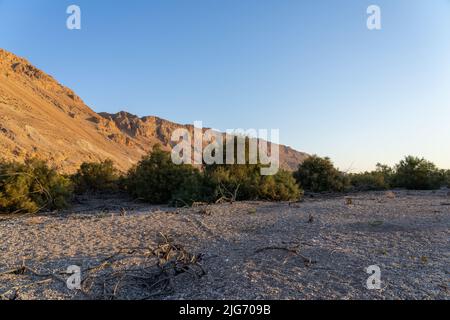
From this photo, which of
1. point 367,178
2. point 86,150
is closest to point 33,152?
point 86,150

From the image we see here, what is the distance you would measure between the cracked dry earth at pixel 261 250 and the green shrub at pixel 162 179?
143 inches

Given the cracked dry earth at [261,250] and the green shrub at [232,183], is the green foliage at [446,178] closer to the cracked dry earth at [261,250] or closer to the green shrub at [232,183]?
the cracked dry earth at [261,250]

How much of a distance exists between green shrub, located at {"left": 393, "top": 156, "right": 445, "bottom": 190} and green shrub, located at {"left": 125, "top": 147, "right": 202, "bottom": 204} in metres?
10.3

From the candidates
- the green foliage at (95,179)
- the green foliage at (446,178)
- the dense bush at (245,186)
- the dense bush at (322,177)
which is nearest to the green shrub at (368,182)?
the dense bush at (322,177)

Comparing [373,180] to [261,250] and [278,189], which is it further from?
[261,250]

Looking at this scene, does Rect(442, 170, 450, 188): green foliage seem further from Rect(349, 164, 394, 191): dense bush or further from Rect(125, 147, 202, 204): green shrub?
Rect(125, 147, 202, 204): green shrub

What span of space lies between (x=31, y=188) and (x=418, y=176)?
15.8m

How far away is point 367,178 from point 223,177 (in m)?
8.93

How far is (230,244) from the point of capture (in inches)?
205

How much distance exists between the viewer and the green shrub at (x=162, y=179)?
12.3 m

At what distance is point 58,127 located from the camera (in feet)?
141

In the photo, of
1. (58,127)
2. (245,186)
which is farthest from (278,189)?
(58,127)
